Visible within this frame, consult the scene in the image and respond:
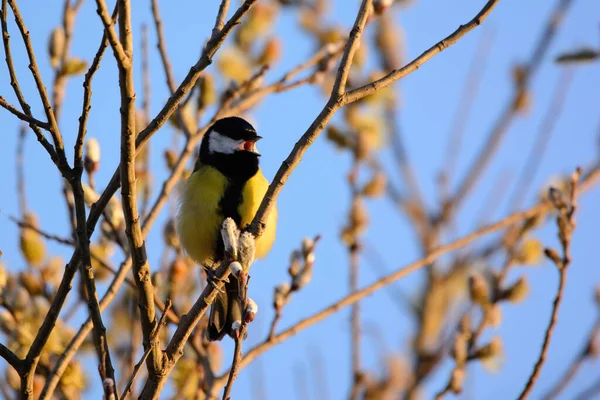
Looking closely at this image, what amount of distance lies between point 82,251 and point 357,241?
1.71m

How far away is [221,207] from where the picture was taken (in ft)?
10.7

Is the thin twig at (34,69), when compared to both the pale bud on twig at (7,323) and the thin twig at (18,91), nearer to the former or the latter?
the thin twig at (18,91)

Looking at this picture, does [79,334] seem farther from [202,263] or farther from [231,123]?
[231,123]

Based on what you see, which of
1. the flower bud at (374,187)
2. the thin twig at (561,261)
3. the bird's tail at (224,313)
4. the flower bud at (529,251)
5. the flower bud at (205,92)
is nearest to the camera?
the thin twig at (561,261)

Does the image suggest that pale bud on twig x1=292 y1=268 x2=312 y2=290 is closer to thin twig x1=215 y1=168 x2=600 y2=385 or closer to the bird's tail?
thin twig x1=215 y1=168 x2=600 y2=385

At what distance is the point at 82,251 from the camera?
6.48 feet

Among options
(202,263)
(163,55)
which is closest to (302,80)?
(163,55)

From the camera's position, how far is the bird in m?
3.24

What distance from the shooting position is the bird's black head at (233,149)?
11.2ft

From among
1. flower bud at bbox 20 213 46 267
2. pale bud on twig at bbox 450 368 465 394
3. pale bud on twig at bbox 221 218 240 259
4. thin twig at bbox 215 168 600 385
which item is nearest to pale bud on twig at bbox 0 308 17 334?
flower bud at bbox 20 213 46 267

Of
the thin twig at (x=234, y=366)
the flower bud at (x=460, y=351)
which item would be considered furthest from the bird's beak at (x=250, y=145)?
the thin twig at (x=234, y=366)

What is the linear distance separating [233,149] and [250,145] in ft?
0.27

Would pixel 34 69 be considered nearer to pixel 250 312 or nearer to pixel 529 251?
pixel 250 312

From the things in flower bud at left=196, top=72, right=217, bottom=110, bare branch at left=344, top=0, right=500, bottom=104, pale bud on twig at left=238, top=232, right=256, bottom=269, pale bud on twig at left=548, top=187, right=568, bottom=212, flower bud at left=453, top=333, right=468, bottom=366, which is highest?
flower bud at left=196, top=72, right=217, bottom=110
